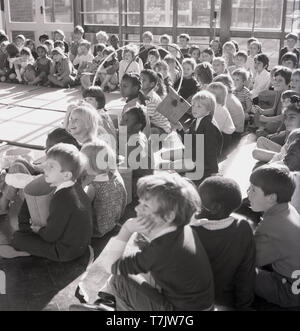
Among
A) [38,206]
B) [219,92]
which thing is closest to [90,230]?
[38,206]

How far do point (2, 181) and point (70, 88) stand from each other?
182 inches

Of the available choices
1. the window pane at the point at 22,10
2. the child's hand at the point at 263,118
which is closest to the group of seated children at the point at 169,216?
the child's hand at the point at 263,118

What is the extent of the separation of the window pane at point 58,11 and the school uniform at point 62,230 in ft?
26.5

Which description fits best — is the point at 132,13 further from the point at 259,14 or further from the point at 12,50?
the point at 12,50

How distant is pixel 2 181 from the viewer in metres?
2.83

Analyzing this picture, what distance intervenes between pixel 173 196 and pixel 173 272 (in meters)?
0.25

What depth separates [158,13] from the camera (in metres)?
9.02

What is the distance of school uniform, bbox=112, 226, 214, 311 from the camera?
1.55 meters

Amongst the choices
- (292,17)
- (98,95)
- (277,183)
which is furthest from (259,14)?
(277,183)

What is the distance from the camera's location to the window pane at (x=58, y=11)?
969cm

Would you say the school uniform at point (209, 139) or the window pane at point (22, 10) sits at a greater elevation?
the window pane at point (22, 10)

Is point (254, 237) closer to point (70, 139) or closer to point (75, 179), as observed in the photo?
point (75, 179)

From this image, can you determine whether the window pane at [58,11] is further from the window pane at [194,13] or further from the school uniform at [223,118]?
the school uniform at [223,118]

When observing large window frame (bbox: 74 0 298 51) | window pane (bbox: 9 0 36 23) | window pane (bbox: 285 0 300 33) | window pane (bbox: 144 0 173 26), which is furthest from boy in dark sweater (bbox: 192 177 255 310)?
window pane (bbox: 9 0 36 23)
